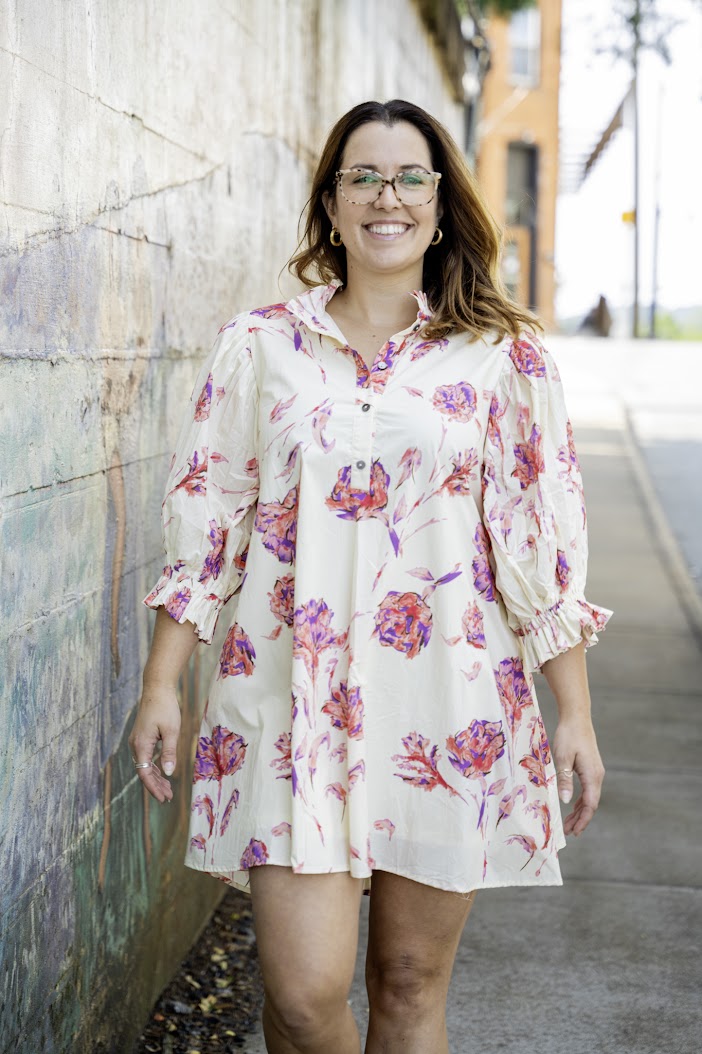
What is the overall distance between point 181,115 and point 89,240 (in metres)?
0.73

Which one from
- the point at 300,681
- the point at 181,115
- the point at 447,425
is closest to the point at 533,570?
the point at 447,425

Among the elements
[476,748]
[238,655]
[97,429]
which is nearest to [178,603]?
[238,655]

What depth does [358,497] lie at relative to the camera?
2459 mm

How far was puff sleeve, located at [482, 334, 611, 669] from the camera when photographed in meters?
2.54

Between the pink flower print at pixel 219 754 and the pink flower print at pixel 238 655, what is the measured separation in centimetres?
10

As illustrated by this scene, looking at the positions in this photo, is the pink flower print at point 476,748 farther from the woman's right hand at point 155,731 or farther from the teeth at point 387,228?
the teeth at point 387,228

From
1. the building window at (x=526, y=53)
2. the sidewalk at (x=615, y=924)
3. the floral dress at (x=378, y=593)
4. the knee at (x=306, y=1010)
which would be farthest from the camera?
the building window at (x=526, y=53)

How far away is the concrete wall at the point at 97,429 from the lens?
2369 mm

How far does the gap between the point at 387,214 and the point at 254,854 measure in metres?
1.17

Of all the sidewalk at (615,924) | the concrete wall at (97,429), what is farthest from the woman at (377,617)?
the sidewalk at (615,924)

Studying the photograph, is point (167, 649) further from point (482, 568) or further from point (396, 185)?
point (396, 185)

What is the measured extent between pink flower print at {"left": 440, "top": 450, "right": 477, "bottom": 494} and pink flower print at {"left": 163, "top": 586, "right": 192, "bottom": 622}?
49cm

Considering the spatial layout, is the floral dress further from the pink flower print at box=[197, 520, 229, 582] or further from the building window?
the building window

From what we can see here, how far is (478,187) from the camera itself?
277 centimetres
